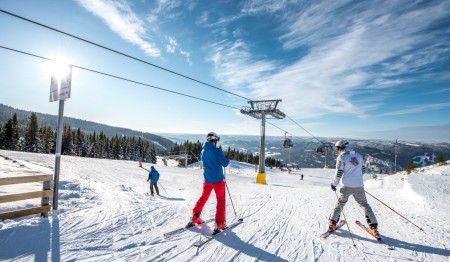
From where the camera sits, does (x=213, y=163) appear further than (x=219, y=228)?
Yes

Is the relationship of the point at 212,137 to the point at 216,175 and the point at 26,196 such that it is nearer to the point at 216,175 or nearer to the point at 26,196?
the point at 216,175

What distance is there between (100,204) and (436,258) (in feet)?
25.8

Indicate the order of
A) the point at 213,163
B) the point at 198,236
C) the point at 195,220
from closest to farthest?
the point at 198,236
the point at 213,163
the point at 195,220

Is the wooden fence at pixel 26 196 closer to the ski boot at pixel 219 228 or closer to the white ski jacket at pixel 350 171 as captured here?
the ski boot at pixel 219 228

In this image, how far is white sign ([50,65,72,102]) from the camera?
6.06 m

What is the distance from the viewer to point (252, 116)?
86.6ft

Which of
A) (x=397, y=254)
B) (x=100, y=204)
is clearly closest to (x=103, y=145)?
(x=100, y=204)

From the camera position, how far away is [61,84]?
6.12 m

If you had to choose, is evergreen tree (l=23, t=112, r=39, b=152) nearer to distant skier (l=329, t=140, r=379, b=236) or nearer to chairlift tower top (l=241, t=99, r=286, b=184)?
chairlift tower top (l=241, t=99, r=286, b=184)

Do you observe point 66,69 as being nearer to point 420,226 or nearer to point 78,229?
point 78,229

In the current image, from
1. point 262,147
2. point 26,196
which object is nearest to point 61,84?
point 26,196

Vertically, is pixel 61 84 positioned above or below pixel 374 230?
above

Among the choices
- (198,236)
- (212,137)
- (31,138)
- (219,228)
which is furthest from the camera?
(31,138)

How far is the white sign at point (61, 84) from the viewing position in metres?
6.06
